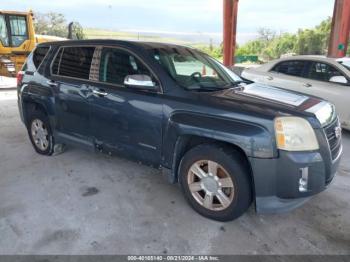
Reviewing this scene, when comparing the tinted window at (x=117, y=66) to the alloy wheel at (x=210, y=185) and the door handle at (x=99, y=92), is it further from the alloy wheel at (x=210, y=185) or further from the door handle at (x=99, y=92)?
the alloy wheel at (x=210, y=185)

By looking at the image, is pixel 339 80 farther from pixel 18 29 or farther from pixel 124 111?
pixel 18 29

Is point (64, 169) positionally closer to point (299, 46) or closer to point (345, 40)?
point (345, 40)

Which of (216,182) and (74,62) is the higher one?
(74,62)

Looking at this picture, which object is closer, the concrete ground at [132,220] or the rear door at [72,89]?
the concrete ground at [132,220]

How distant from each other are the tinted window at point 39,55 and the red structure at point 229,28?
9.59 m

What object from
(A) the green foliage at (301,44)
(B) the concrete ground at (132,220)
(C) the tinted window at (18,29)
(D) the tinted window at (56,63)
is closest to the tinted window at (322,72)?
(B) the concrete ground at (132,220)

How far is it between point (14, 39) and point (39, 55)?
9874 millimetres

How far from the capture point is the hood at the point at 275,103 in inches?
107

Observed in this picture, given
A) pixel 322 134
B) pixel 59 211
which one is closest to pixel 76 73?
pixel 59 211

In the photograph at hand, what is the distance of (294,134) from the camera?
2582mm

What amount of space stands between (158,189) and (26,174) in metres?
1.75

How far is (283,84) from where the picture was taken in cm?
629

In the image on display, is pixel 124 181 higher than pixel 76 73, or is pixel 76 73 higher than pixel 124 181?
pixel 76 73

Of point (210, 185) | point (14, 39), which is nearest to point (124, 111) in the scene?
point (210, 185)
